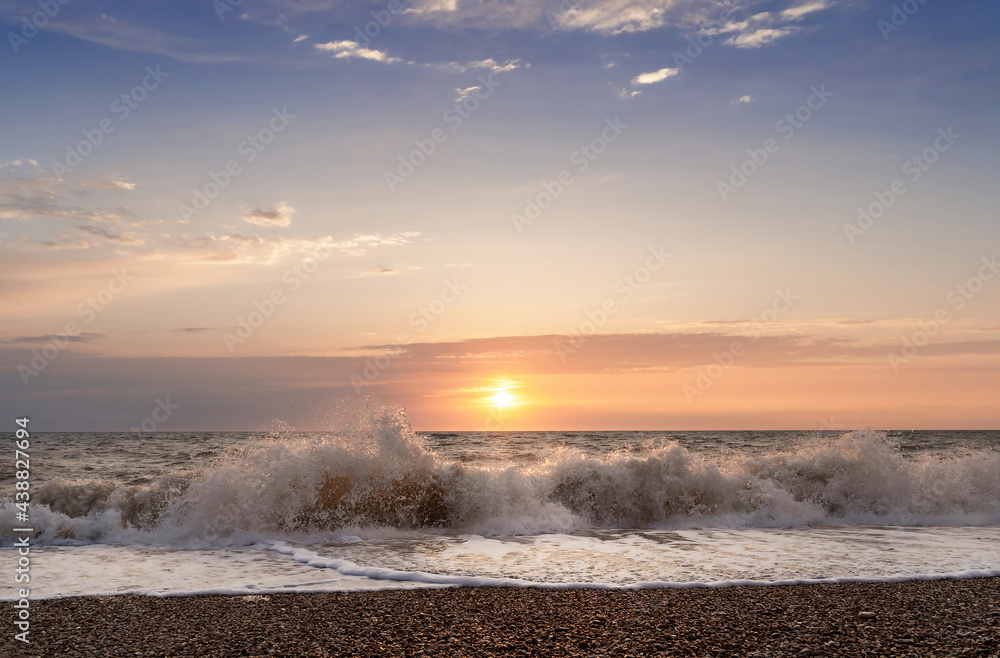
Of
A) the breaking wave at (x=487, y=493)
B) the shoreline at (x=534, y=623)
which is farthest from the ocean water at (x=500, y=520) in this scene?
the shoreline at (x=534, y=623)

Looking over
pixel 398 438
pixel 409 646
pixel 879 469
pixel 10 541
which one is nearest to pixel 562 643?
pixel 409 646

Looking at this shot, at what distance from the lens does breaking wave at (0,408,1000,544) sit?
12.0 m

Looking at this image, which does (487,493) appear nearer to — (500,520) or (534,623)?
(500,520)

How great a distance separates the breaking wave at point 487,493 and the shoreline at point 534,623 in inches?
194

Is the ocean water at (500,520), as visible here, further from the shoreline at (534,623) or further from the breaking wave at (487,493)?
the shoreline at (534,623)

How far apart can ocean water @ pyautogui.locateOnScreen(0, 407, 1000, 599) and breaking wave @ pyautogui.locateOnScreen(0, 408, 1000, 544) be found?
44mm

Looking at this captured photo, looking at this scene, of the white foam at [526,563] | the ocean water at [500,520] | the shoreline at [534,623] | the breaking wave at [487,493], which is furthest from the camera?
the breaking wave at [487,493]

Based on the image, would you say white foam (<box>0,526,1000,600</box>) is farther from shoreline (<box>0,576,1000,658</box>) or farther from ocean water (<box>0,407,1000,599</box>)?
shoreline (<box>0,576,1000,658</box>)

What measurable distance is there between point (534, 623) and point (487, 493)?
7.19 metres

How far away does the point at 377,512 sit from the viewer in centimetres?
1280

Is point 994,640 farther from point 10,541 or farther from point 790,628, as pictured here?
point 10,541

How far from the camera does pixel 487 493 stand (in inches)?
518

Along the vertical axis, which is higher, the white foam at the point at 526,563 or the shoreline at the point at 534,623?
the shoreline at the point at 534,623

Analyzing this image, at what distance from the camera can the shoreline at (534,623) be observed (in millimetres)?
5375
